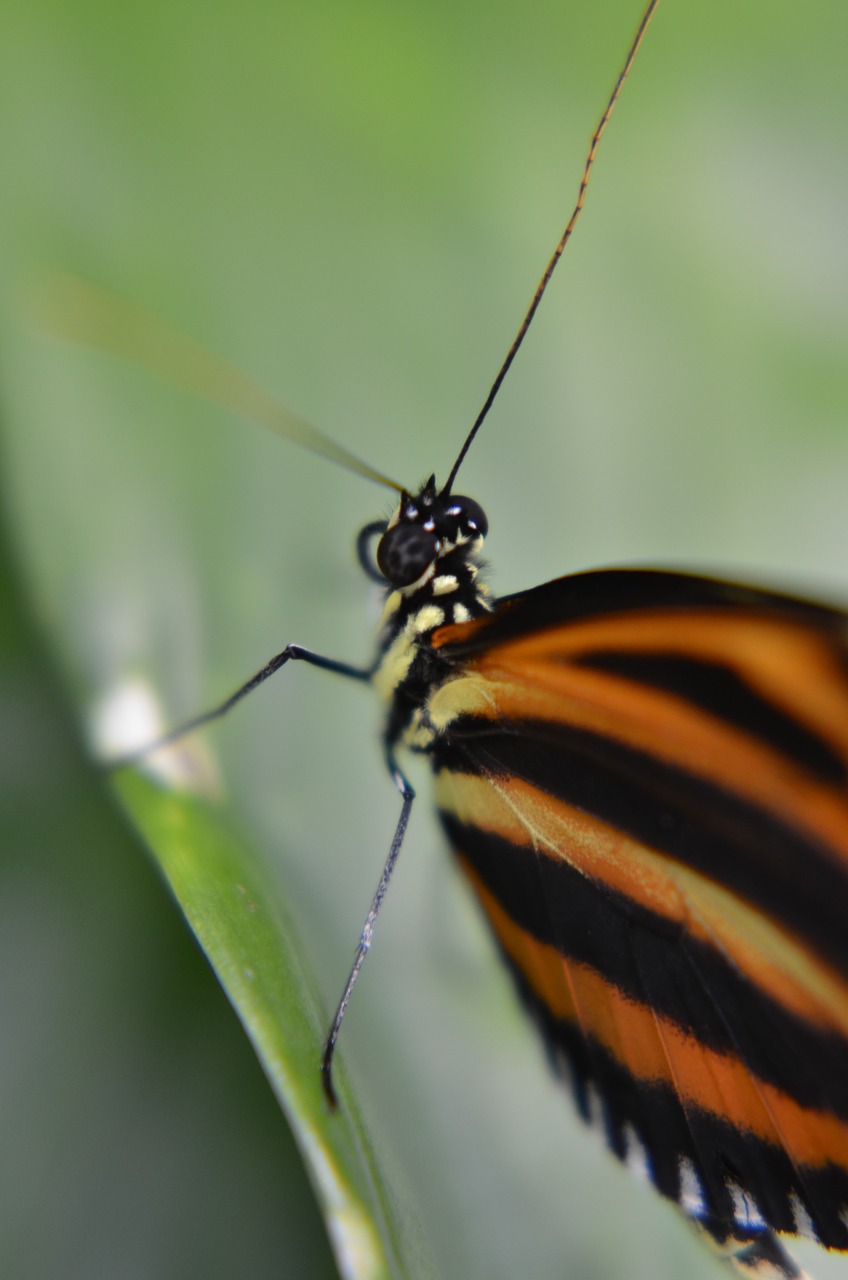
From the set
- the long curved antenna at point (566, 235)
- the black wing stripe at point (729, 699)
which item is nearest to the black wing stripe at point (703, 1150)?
the black wing stripe at point (729, 699)

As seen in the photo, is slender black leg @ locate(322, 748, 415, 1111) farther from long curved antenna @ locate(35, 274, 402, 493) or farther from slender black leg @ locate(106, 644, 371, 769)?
long curved antenna @ locate(35, 274, 402, 493)

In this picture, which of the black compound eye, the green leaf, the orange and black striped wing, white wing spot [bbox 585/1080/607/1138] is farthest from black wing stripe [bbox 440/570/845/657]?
white wing spot [bbox 585/1080/607/1138]

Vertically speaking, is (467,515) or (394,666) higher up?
(467,515)

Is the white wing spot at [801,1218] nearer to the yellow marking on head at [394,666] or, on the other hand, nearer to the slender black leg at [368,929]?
the slender black leg at [368,929]

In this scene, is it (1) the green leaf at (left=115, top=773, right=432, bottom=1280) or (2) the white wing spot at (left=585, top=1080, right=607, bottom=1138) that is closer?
(1) the green leaf at (left=115, top=773, right=432, bottom=1280)

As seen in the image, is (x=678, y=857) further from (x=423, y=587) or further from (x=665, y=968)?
(x=423, y=587)

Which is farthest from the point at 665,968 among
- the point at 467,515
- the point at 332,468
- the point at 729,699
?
the point at 332,468

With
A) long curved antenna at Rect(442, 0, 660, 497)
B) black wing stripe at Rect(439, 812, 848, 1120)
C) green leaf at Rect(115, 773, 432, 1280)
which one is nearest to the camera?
green leaf at Rect(115, 773, 432, 1280)
